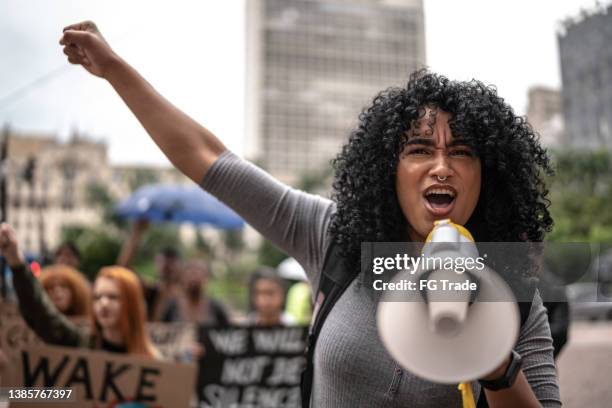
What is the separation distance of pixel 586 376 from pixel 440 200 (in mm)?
6329

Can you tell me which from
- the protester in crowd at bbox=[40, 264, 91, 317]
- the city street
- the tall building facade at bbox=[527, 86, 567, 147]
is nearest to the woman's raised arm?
the tall building facade at bbox=[527, 86, 567, 147]

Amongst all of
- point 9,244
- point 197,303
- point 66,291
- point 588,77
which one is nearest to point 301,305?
point 197,303

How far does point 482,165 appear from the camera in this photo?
3.57 ft

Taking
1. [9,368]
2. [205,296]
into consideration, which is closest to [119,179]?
[205,296]

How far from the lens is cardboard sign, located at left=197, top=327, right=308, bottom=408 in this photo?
4.06 metres

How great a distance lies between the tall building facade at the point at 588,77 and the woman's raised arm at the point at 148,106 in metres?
0.93

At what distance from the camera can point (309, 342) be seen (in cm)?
121

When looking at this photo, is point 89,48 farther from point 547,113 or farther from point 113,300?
point 113,300

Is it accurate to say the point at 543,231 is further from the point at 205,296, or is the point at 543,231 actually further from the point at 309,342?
the point at 205,296

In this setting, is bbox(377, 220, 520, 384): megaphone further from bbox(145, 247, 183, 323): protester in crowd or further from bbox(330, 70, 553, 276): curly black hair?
bbox(145, 247, 183, 323): protester in crowd

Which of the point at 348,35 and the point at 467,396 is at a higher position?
the point at 348,35

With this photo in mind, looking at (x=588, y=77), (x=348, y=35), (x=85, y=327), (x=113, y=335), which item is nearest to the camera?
(x=588, y=77)

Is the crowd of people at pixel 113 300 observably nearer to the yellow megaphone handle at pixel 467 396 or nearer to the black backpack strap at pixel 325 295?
the black backpack strap at pixel 325 295

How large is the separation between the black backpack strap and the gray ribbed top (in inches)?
0.8
